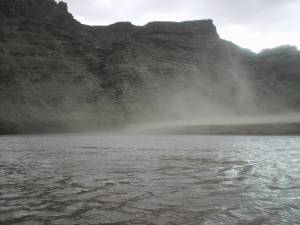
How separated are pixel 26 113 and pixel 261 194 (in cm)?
7022

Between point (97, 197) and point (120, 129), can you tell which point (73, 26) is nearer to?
point (120, 129)

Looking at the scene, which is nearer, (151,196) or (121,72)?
(151,196)

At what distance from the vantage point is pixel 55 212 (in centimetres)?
736

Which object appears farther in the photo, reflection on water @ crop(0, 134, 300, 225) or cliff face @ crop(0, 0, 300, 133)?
cliff face @ crop(0, 0, 300, 133)

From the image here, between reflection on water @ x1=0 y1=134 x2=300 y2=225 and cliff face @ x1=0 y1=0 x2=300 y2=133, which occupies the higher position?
cliff face @ x1=0 y1=0 x2=300 y2=133

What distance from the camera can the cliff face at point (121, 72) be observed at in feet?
254

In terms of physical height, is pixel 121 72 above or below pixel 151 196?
above

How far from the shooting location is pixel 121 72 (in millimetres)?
87500

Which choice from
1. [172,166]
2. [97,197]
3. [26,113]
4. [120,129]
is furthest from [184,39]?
[97,197]

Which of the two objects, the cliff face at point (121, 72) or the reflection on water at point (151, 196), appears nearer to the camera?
the reflection on water at point (151, 196)

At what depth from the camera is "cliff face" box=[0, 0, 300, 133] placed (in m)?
77.6

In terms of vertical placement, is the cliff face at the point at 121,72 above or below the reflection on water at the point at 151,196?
above

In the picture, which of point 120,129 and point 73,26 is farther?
point 73,26

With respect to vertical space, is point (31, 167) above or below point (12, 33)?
below
